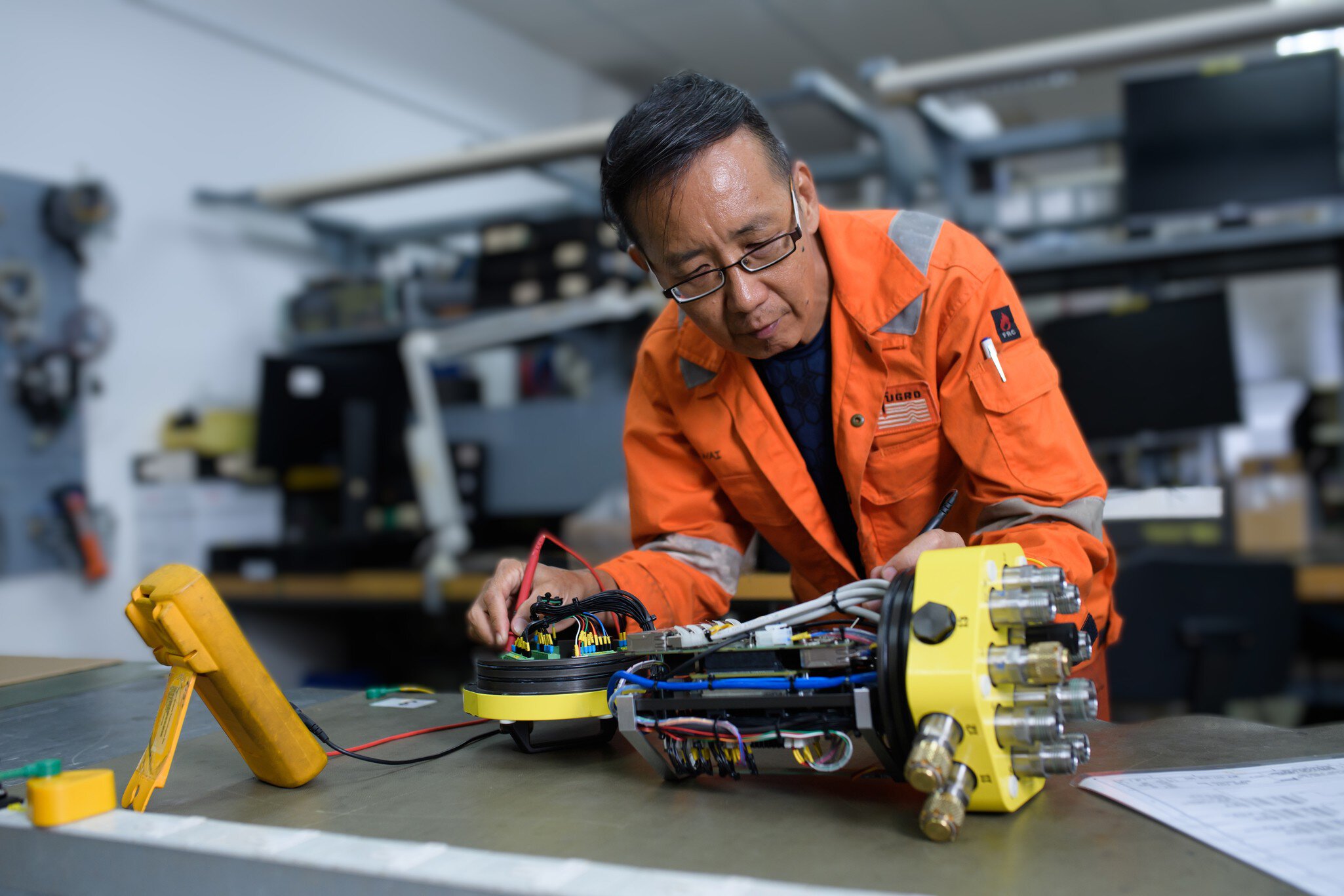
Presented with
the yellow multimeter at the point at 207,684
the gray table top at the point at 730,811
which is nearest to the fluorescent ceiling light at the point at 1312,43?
the gray table top at the point at 730,811

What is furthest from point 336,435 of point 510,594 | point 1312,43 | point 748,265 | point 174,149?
point 1312,43

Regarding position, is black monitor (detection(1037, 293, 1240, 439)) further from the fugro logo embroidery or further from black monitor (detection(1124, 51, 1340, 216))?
the fugro logo embroidery

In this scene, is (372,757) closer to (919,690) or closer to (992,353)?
(919,690)

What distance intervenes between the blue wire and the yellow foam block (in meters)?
0.42

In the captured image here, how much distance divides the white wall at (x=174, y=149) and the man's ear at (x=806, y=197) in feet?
7.95

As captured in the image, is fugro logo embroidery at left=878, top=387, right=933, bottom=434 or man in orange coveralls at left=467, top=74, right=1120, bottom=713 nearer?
man in orange coveralls at left=467, top=74, right=1120, bottom=713

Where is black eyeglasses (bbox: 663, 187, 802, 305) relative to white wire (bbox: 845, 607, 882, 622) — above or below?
above

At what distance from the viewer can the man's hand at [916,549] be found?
865mm

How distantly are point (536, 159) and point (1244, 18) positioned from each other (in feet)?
5.64

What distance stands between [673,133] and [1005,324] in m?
0.40

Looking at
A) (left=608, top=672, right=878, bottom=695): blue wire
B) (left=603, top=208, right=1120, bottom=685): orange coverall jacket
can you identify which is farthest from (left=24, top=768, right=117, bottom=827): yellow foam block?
(left=603, top=208, right=1120, bottom=685): orange coverall jacket

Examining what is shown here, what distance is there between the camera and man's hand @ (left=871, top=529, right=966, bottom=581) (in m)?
0.86

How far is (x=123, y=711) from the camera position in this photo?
47.9 inches

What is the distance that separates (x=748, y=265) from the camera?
105 centimetres
